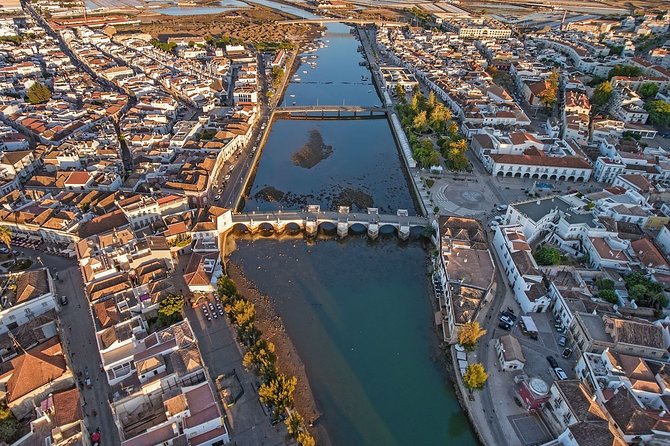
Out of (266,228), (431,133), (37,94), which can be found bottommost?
(266,228)

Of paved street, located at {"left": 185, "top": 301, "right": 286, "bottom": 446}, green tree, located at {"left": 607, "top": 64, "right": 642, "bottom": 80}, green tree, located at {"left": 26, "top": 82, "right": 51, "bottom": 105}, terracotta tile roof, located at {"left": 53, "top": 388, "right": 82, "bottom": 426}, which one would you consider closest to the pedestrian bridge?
paved street, located at {"left": 185, "top": 301, "right": 286, "bottom": 446}

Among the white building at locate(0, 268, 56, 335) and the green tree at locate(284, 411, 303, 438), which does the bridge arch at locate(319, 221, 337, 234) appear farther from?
the white building at locate(0, 268, 56, 335)

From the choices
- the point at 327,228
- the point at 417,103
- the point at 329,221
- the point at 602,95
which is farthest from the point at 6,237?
the point at 602,95

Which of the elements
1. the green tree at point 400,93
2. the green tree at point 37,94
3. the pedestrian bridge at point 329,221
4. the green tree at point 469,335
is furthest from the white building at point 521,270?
the green tree at point 37,94

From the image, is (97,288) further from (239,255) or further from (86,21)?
(86,21)

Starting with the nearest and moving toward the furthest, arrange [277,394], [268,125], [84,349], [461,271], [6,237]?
[277,394] → [84,349] → [461,271] → [6,237] → [268,125]

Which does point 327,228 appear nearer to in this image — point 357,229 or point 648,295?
point 357,229

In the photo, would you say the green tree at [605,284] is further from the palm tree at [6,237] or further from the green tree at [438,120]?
the palm tree at [6,237]
